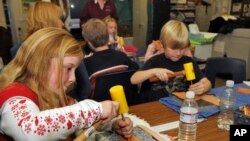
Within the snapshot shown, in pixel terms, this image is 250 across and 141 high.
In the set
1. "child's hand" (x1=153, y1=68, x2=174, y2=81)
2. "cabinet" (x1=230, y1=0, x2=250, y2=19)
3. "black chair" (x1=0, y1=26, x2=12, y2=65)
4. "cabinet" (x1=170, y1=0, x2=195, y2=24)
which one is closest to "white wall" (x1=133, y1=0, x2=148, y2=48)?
"cabinet" (x1=170, y1=0, x2=195, y2=24)

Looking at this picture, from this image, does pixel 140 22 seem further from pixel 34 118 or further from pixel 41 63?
pixel 34 118

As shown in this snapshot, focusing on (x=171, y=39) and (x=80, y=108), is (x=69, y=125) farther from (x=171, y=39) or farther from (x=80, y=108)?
(x=171, y=39)

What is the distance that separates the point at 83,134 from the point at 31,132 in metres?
0.22

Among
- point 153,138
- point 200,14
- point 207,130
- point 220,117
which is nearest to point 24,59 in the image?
point 153,138

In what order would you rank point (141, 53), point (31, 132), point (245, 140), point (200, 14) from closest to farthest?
point (31, 132)
point (245, 140)
point (141, 53)
point (200, 14)

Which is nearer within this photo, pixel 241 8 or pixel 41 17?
pixel 41 17

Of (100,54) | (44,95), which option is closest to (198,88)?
(100,54)

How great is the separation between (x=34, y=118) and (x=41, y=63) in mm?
220

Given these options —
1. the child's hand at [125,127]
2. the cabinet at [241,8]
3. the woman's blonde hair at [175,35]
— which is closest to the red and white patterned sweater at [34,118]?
the child's hand at [125,127]

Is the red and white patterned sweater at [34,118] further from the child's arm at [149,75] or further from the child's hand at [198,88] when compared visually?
the child's hand at [198,88]

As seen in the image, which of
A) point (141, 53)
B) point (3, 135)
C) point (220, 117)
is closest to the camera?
point (3, 135)

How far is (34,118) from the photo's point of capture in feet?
2.63

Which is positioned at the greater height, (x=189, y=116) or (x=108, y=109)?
(x=108, y=109)

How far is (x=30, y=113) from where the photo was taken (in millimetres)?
809
